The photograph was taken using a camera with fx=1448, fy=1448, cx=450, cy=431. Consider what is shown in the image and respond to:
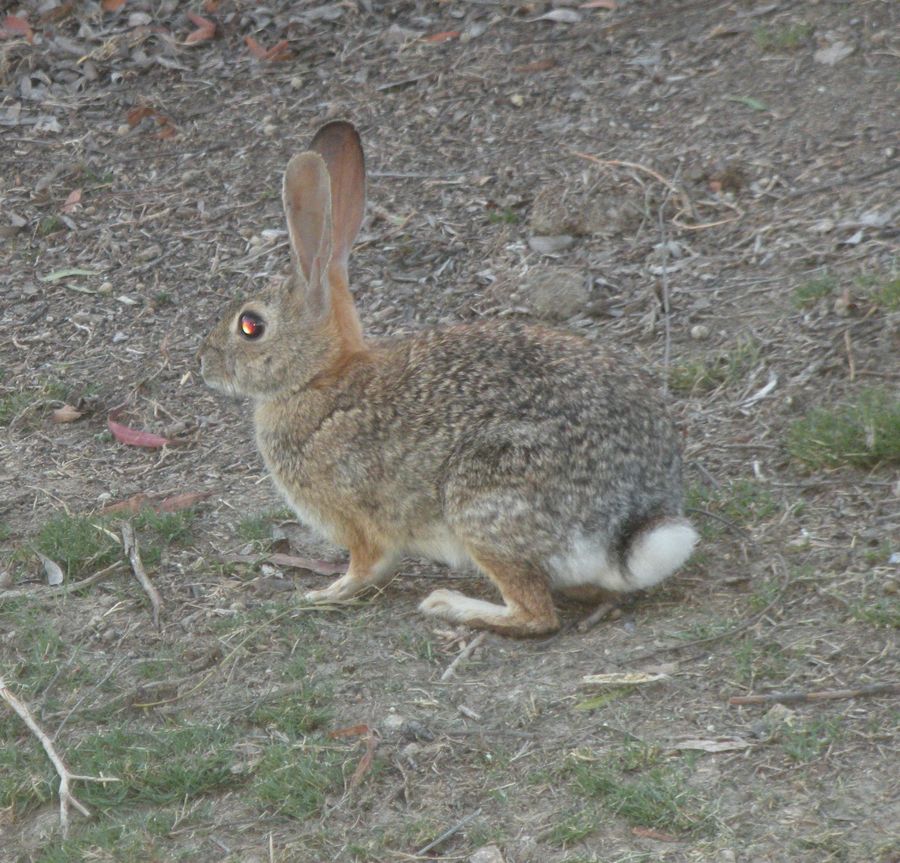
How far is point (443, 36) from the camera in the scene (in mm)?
9773

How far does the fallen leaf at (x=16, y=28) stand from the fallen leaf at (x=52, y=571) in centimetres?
561

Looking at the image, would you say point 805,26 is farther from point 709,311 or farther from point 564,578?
point 564,578

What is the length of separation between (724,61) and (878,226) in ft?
6.68

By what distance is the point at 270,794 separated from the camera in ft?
15.1

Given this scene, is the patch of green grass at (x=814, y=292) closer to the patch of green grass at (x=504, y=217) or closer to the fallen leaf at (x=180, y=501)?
the patch of green grass at (x=504, y=217)

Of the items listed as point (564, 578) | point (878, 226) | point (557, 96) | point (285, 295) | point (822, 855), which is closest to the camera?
point (822, 855)

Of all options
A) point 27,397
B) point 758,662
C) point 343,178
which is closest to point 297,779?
point 758,662

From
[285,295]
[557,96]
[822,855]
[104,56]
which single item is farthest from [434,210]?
[822,855]

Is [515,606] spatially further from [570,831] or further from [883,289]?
[883,289]

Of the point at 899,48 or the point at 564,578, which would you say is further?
the point at 899,48

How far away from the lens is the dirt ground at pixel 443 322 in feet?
14.8

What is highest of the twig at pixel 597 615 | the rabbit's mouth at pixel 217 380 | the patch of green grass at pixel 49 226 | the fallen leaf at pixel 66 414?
the rabbit's mouth at pixel 217 380

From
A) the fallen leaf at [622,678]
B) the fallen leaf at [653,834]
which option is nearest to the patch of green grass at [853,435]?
the fallen leaf at [622,678]

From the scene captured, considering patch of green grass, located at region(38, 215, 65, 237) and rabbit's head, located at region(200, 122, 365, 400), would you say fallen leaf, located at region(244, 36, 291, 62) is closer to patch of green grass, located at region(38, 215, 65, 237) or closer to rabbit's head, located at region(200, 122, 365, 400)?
patch of green grass, located at region(38, 215, 65, 237)
